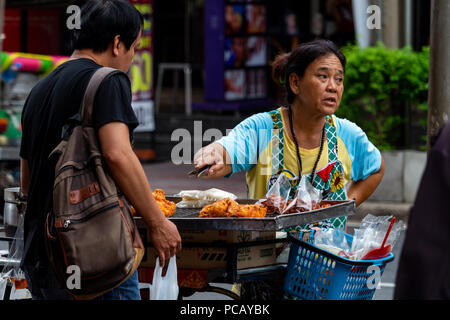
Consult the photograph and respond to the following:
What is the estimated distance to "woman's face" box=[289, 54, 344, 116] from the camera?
13.9 feet

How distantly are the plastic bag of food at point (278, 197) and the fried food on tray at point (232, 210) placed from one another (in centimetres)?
6

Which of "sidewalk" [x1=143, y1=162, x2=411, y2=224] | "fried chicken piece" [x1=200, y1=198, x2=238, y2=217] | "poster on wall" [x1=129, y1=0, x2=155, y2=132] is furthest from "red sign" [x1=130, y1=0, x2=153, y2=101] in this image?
"fried chicken piece" [x1=200, y1=198, x2=238, y2=217]

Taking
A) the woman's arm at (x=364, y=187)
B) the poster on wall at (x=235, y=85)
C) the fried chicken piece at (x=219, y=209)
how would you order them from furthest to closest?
the poster on wall at (x=235, y=85), the woman's arm at (x=364, y=187), the fried chicken piece at (x=219, y=209)

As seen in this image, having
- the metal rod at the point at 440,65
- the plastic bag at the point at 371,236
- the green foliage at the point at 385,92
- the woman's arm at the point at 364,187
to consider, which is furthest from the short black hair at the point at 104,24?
the green foliage at the point at 385,92

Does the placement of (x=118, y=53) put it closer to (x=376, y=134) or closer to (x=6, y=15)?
(x=376, y=134)

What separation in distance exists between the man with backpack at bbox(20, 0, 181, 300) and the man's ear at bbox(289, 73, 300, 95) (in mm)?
1061

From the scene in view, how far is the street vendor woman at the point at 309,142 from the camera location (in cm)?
417

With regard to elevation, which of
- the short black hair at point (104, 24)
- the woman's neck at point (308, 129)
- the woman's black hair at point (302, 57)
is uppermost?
the short black hair at point (104, 24)

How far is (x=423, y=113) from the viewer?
11039 millimetres

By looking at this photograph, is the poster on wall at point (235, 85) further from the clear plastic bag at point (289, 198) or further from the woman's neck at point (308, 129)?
the clear plastic bag at point (289, 198)

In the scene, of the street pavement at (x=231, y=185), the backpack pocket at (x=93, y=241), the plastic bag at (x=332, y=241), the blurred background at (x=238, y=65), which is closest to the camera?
the backpack pocket at (x=93, y=241)

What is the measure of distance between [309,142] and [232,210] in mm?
738

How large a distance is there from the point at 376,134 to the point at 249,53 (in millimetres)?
5897

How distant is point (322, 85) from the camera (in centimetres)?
425
